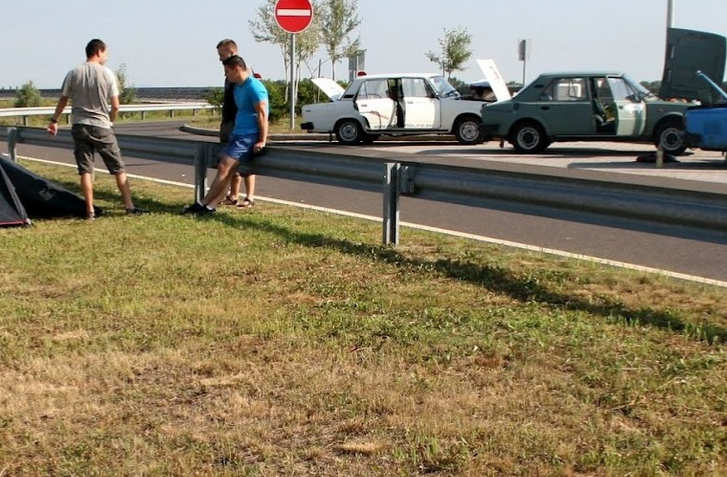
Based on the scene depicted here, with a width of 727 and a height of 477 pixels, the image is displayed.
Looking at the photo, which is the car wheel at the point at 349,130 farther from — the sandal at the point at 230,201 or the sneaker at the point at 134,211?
the sneaker at the point at 134,211

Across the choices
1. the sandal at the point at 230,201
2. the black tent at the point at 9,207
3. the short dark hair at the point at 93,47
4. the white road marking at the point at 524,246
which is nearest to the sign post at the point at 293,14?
the white road marking at the point at 524,246

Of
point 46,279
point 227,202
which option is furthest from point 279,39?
point 46,279

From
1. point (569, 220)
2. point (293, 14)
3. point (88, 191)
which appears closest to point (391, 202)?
point (569, 220)

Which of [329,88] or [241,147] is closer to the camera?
[241,147]

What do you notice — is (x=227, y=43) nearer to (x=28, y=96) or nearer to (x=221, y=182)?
Answer: (x=221, y=182)

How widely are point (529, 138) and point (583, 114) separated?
120 cm

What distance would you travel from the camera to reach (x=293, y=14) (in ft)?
73.3

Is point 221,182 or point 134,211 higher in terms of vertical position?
point 221,182

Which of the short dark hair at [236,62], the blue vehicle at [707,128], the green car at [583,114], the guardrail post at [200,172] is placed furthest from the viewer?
the green car at [583,114]

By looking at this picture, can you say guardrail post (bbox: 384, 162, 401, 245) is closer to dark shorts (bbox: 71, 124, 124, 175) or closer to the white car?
dark shorts (bbox: 71, 124, 124, 175)

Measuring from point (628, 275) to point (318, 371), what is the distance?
301 cm

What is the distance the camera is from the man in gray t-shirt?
31.6ft

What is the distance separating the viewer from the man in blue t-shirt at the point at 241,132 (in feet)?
31.3

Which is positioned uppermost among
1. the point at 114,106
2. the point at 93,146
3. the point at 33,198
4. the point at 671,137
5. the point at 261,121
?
the point at 114,106
